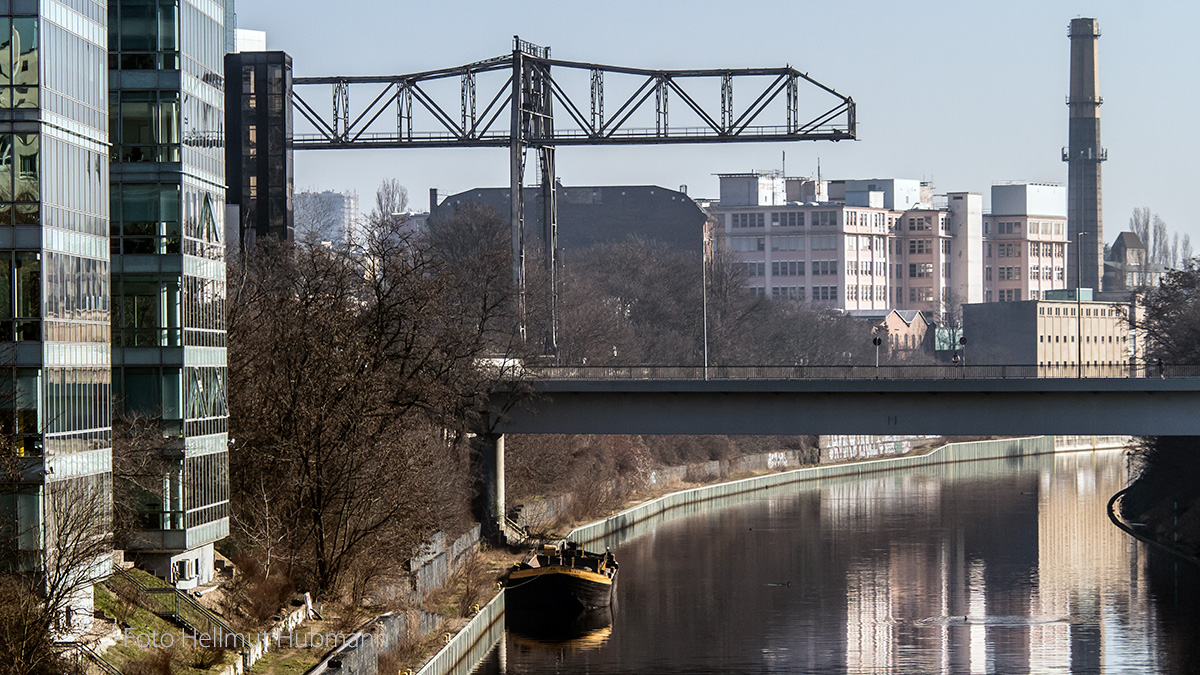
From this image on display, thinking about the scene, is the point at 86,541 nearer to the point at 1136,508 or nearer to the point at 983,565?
the point at 983,565

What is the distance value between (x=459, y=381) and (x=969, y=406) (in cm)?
1681

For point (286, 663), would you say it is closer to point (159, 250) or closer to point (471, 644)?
point (159, 250)

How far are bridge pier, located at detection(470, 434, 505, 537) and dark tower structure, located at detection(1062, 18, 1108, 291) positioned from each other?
11321cm

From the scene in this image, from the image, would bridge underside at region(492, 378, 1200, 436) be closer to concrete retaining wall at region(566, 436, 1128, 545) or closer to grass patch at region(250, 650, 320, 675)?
concrete retaining wall at region(566, 436, 1128, 545)

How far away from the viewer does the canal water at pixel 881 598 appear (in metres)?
46.4

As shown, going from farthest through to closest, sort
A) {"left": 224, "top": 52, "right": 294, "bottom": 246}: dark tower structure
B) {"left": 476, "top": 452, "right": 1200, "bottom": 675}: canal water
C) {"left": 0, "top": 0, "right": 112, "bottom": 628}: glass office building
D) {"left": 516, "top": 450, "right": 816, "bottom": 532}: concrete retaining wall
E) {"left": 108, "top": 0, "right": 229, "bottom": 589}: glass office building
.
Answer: {"left": 224, "top": 52, "right": 294, "bottom": 246}: dark tower structure
{"left": 516, "top": 450, "right": 816, "bottom": 532}: concrete retaining wall
{"left": 476, "top": 452, "right": 1200, "bottom": 675}: canal water
{"left": 108, "top": 0, "right": 229, "bottom": 589}: glass office building
{"left": 0, "top": 0, "right": 112, "bottom": 628}: glass office building

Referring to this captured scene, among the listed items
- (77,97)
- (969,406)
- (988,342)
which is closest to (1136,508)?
(969,406)

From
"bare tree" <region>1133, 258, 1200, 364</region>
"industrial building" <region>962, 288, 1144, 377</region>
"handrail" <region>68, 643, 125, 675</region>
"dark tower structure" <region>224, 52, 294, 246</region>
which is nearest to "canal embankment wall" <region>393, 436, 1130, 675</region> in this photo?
"handrail" <region>68, 643, 125, 675</region>

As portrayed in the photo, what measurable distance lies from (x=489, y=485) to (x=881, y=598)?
14922 millimetres

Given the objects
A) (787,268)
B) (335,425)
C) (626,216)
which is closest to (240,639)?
(335,425)

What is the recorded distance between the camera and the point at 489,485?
62.6 m

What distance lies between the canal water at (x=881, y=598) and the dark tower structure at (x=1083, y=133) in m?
85.7

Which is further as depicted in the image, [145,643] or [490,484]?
[490,484]

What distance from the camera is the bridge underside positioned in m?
52.8
